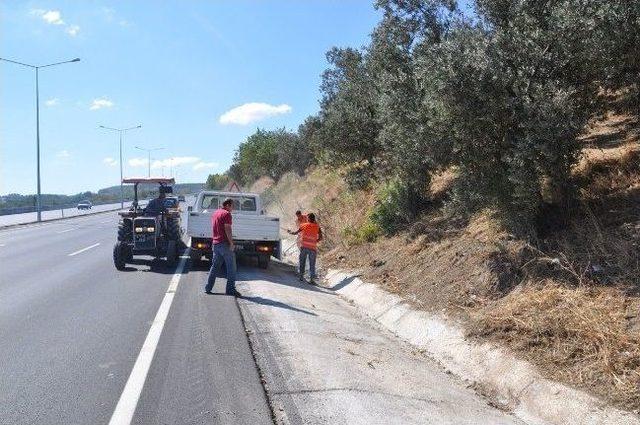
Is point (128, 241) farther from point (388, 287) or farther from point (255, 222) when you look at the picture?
point (388, 287)

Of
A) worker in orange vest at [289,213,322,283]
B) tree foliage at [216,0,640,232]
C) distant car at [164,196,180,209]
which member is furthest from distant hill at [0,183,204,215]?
tree foliage at [216,0,640,232]

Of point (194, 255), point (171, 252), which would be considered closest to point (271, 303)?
point (194, 255)

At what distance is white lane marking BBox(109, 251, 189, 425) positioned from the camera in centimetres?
490

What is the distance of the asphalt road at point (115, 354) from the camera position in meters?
5.05

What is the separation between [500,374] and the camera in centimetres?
624

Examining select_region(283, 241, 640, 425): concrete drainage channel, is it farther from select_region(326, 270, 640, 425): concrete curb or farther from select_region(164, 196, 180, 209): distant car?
select_region(164, 196, 180, 209): distant car

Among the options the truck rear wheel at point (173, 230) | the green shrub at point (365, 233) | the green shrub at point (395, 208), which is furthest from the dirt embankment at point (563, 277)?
the truck rear wheel at point (173, 230)

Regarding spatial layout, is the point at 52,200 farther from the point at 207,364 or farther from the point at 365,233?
the point at 207,364

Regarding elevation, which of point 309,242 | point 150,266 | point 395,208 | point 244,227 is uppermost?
point 395,208

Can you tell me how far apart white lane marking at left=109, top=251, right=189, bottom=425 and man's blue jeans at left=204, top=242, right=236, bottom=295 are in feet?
4.53

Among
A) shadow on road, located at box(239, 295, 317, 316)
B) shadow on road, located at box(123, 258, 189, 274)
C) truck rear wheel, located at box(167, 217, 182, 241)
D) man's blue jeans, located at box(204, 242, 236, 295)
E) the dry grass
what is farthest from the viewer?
truck rear wheel, located at box(167, 217, 182, 241)

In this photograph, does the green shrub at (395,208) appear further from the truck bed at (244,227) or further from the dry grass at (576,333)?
the dry grass at (576,333)

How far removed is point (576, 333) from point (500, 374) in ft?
2.89

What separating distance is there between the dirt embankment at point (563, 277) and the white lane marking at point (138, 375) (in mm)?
3752
